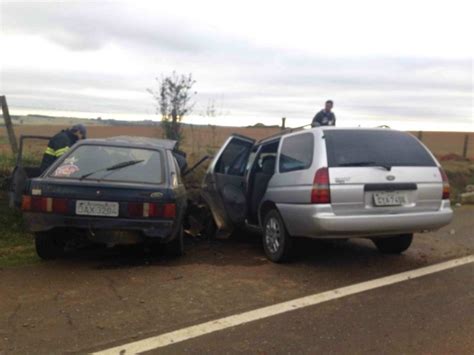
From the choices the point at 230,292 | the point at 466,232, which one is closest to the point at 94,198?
the point at 230,292

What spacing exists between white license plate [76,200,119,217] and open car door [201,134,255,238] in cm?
195

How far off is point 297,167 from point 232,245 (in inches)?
82.8

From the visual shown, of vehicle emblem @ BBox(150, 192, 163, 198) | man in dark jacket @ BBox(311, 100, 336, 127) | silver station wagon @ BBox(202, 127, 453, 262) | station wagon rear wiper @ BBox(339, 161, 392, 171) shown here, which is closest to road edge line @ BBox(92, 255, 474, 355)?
silver station wagon @ BBox(202, 127, 453, 262)

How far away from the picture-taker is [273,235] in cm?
653

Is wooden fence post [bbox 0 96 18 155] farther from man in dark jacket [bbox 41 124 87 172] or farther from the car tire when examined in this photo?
the car tire

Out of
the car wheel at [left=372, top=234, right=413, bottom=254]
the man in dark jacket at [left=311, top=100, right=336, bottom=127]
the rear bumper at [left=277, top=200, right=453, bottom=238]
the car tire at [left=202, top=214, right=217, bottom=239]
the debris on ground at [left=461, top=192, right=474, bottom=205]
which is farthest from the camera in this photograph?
the debris on ground at [left=461, top=192, right=474, bottom=205]

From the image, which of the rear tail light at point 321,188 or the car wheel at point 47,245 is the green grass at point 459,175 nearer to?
the rear tail light at point 321,188

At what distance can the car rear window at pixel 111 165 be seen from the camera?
6.07 metres

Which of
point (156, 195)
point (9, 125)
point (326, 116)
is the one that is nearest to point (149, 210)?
point (156, 195)

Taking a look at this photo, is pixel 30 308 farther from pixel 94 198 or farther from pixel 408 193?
pixel 408 193

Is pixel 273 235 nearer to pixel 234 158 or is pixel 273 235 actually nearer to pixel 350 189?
pixel 350 189

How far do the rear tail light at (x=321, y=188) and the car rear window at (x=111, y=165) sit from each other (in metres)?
1.79

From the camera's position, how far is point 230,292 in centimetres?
524

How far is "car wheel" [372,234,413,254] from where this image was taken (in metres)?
6.89
